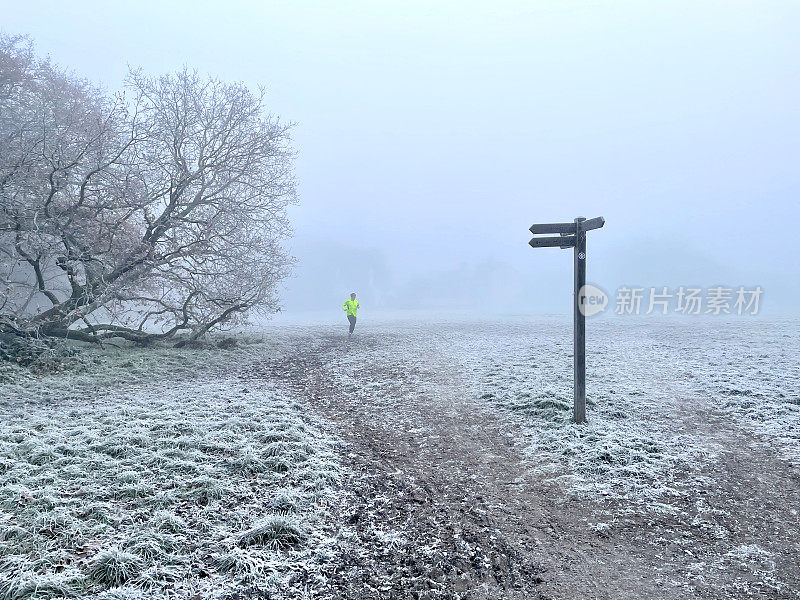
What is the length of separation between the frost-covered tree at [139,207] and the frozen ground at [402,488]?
4.57 m

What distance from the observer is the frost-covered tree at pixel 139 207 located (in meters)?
14.2

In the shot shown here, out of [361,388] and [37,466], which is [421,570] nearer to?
[37,466]

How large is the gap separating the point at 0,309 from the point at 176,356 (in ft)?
16.8

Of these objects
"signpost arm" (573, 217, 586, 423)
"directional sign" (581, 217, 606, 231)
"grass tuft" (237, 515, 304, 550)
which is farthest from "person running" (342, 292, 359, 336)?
"grass tuft" (237, 515, 304, 550)

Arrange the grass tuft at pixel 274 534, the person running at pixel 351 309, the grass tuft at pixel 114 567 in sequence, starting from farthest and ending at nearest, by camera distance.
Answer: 1. the person running at pixel 351 309
2. the grass tuft at pixel 274 534
3. the grass tuft at pixel 114 567

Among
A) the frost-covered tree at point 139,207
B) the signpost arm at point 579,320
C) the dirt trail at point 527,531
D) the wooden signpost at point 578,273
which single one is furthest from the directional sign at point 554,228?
the frost-covered tree at point 139,207

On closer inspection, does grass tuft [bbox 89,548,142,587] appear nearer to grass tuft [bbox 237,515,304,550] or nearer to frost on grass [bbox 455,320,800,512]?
grass tuft [bbox 237,515,304,550]

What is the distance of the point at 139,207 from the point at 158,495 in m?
13.1

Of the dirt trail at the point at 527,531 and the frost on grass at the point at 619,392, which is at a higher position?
the frost on grass at the point at 619,392

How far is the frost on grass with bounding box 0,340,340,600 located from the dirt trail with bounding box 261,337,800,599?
71 centimetres

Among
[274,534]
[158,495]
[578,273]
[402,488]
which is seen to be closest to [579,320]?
[578,273]

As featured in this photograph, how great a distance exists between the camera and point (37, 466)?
6441mm

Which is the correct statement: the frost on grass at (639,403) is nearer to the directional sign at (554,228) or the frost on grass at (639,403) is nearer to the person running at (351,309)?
the directional sign at (554,228)

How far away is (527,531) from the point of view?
545 cm
